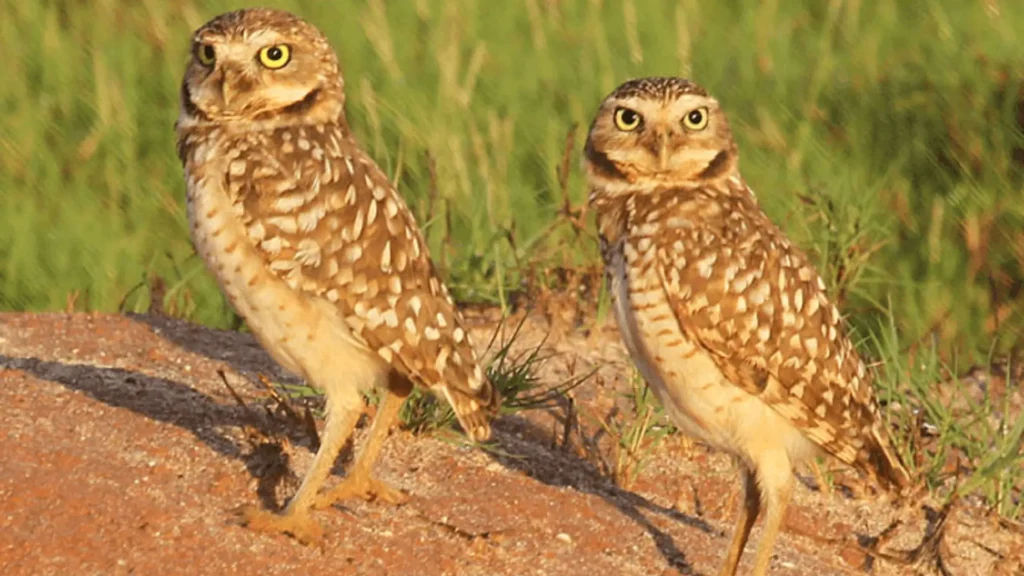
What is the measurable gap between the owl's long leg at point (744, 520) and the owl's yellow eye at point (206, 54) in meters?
1.92

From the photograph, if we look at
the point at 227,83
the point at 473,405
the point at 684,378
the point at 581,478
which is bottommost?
the point at 581,478

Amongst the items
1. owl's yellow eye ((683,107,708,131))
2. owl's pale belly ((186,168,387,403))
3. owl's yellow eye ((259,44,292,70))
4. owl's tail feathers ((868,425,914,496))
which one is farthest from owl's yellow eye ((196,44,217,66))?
owl's tail feathers ((868,425,914,496))

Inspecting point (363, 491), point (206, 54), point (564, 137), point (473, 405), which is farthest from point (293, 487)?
point (564, 137)

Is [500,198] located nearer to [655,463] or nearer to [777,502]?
[655,463]

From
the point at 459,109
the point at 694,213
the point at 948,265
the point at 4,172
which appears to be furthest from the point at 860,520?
the point at 4,172

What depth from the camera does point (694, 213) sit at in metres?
5.67

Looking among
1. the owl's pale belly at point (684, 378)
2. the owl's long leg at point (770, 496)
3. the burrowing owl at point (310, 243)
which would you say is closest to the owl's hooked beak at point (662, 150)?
the owl's pale belly at point (684, 378)

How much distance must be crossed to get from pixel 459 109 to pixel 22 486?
4.52 meters

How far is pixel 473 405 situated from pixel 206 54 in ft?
4.04

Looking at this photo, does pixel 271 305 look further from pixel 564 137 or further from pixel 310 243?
pixel 564 137

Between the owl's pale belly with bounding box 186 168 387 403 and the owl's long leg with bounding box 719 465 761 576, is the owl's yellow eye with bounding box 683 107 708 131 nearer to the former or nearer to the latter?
the owl's long leg with bounding box 719 465 761 576

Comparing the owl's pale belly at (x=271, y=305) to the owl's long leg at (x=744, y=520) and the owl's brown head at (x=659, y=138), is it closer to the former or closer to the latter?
the owl's brown head at (x=659, y=138)

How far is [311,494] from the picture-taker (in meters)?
5.20

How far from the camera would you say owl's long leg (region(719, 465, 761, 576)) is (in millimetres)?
5582
